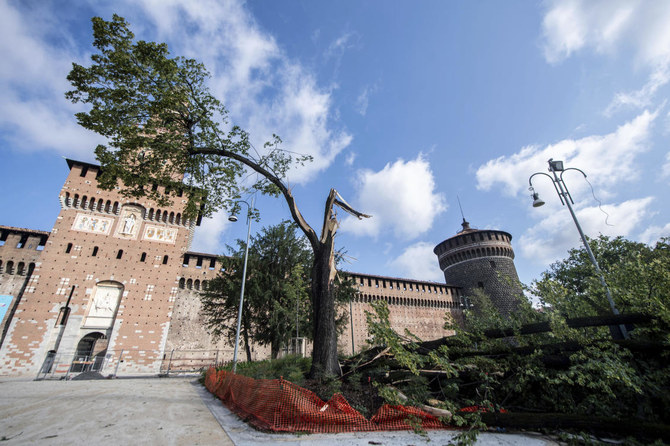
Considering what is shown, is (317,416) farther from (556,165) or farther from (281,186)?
(556,165)

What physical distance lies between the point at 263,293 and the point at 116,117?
440 inches

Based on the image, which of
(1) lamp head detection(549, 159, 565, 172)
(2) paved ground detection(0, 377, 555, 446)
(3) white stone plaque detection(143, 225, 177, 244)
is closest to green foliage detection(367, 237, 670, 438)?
(2) paved ground detection(0, 377, 555, 446)

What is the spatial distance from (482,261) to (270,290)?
29.2 metres

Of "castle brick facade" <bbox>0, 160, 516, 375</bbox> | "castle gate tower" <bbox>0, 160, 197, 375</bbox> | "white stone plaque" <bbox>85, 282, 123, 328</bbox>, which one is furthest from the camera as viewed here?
"white stone plaque" <bbox>85, 282, 123, 328</bbox>

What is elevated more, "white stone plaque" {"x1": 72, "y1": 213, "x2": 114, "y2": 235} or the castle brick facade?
"white stone plaque" {"x1": 72, "y1": 213, "x2": 114, "y2": 235}

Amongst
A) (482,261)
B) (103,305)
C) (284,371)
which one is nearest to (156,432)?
(284,371)

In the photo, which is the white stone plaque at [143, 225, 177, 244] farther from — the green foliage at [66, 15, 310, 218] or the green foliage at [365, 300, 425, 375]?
the green foliage at [365, 300, 425, 375]

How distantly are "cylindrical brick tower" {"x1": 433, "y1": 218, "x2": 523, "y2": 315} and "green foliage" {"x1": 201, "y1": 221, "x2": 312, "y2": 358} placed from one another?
83.5 ft

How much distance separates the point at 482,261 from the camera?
35.1 metres

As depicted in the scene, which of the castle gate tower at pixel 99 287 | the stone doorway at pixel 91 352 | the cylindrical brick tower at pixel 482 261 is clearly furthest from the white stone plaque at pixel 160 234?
the cylindrical brick tower at pixel 482 261

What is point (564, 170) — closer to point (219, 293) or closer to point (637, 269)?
point (637, 269)

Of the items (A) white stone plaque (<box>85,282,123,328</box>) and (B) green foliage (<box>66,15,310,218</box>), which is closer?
(B) green foliage (<box>66,15,310,218</box>)

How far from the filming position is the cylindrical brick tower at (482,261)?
109 ft

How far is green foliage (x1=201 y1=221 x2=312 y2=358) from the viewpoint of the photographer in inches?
621
